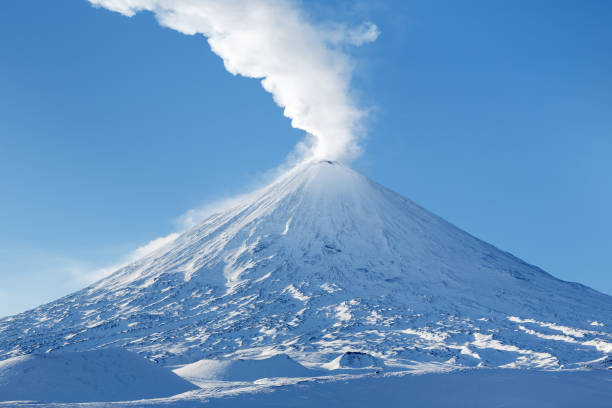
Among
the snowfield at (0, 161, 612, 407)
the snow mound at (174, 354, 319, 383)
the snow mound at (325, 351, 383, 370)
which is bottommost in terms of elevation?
the snow mound at (174, 354, 319, 383)

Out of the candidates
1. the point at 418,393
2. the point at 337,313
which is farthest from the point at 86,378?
the point at 337,313

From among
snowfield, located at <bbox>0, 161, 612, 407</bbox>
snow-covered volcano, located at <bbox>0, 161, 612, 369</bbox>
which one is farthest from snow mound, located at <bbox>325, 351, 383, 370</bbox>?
snow-covered volcano, located at <bbox>0, 161, 612, 369</bbox>

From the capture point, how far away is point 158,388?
35969 mm

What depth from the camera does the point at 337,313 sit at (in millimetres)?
79000

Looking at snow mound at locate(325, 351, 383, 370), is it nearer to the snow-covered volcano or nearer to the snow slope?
the snow-covered volcano

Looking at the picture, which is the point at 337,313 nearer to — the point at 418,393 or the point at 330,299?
the point at 330,299

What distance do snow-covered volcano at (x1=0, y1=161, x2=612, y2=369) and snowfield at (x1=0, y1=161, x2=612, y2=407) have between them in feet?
1.16

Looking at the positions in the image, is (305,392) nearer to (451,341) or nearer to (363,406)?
(363,406)

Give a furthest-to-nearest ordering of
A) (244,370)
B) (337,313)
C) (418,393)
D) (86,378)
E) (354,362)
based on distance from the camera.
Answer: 1. (337,313)
2. (354,362)
3. (244,370)
4. (86,378)
5. (418,393)

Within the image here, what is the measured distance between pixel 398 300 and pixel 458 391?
5560 cm

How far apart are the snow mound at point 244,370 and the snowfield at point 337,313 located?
0.19 m

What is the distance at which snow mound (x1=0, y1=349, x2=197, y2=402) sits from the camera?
107 ft

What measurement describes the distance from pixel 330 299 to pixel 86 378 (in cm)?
5214

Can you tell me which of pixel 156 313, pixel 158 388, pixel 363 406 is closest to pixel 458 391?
pixel 363 406
